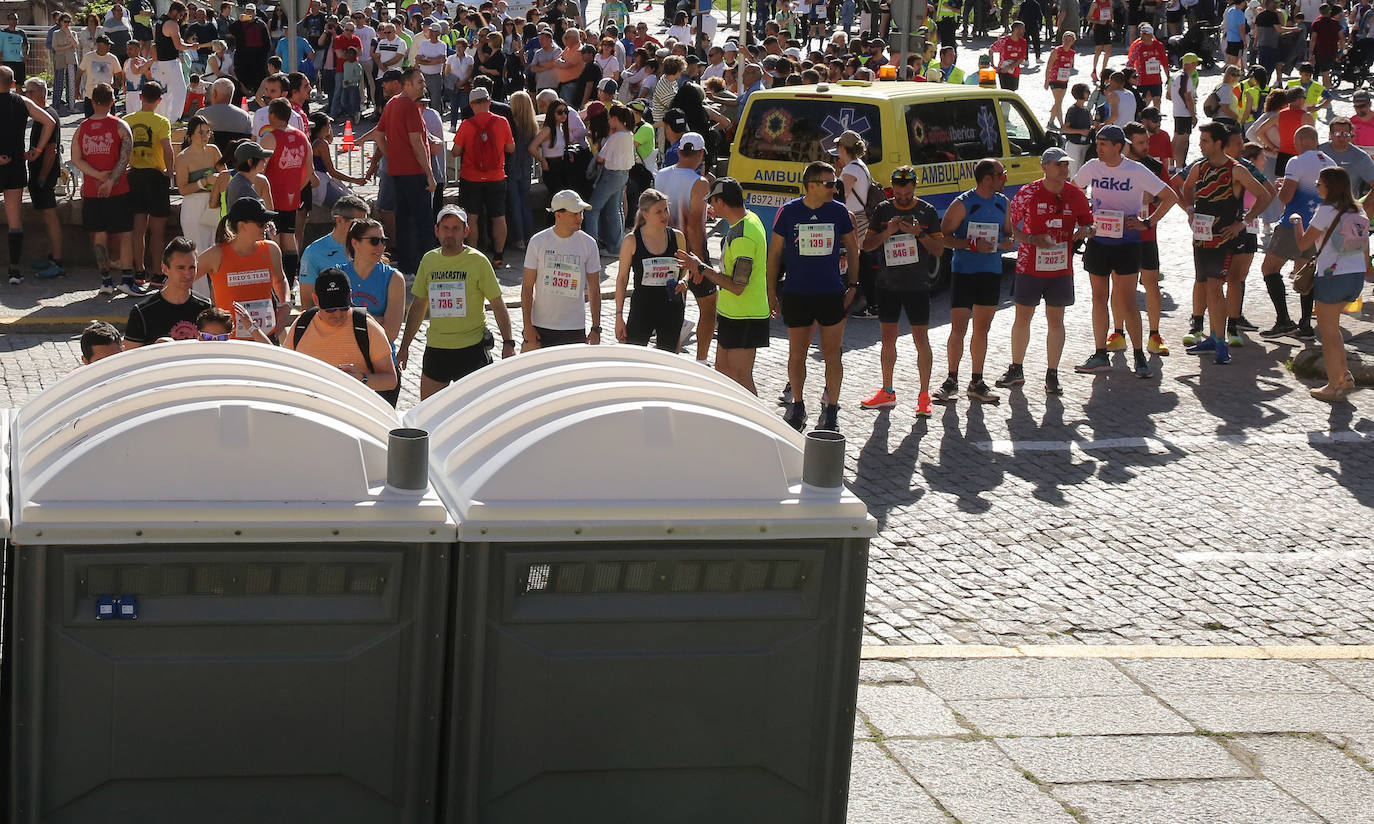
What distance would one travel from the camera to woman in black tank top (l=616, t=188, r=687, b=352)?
405 inches

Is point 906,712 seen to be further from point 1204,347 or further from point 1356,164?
point 1356,164

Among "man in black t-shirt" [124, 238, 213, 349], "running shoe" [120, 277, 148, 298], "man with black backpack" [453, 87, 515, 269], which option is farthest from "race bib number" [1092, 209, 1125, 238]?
"running shoe" [120, 277, 148, 298]

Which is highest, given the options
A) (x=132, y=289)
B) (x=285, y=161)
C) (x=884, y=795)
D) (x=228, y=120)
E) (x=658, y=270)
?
(x=228, y=120)

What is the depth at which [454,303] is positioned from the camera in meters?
9.09

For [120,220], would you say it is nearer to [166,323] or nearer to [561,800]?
[166,323]

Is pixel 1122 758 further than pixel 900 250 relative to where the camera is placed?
No

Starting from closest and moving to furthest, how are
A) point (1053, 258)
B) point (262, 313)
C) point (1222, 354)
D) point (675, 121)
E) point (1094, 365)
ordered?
point (262, 313) < point (1053, 258) < point (1094, 365) < point (1222, 354) < point (675, 121)

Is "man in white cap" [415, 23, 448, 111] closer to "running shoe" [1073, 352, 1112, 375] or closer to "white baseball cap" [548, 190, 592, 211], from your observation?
"running shoe" [1073, 352, 1112, 375]

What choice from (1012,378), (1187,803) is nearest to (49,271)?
(1012,378)

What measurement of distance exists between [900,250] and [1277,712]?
4982 millimetres

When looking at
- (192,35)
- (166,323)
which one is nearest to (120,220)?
(166,323)

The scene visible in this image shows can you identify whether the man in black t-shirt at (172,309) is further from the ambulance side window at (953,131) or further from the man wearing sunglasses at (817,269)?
the ambulance side window at (953,131)

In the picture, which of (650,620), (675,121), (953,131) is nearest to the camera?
(650,620)

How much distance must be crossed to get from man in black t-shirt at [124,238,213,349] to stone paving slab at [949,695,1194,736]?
13.3ft
